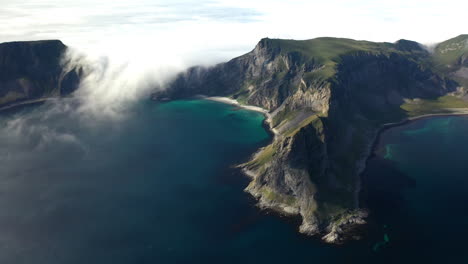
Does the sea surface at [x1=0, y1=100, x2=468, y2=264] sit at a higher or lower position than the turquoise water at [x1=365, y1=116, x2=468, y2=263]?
lower

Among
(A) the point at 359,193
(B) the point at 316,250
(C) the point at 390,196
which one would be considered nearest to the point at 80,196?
(B) the point at 316,250

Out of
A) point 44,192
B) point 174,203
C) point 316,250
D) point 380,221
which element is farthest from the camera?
point 44,192

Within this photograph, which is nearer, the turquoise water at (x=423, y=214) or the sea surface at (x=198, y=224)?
the turquoise water at (x=423, y=214)

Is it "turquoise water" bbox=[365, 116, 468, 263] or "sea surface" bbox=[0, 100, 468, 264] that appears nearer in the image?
"turquoise water" bbox=[365, 116, 468, 263]

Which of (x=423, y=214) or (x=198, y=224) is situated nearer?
(x=198, y=224)

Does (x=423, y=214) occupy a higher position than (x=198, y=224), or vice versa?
(x=423, y=214)

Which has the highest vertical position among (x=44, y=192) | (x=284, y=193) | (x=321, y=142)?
(x=321, y=142)

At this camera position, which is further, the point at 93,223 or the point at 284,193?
the point at 284,193

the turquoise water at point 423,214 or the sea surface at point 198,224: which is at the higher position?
the turquoise water at point 423,214

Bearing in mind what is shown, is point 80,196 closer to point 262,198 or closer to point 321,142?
point 262,198

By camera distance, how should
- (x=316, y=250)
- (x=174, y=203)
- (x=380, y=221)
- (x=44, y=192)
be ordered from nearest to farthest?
(x=316, y=250) → (x=380, y=221) → (x=174, y=203) → (x=44, y=192)

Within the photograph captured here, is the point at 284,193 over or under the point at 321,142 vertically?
under
